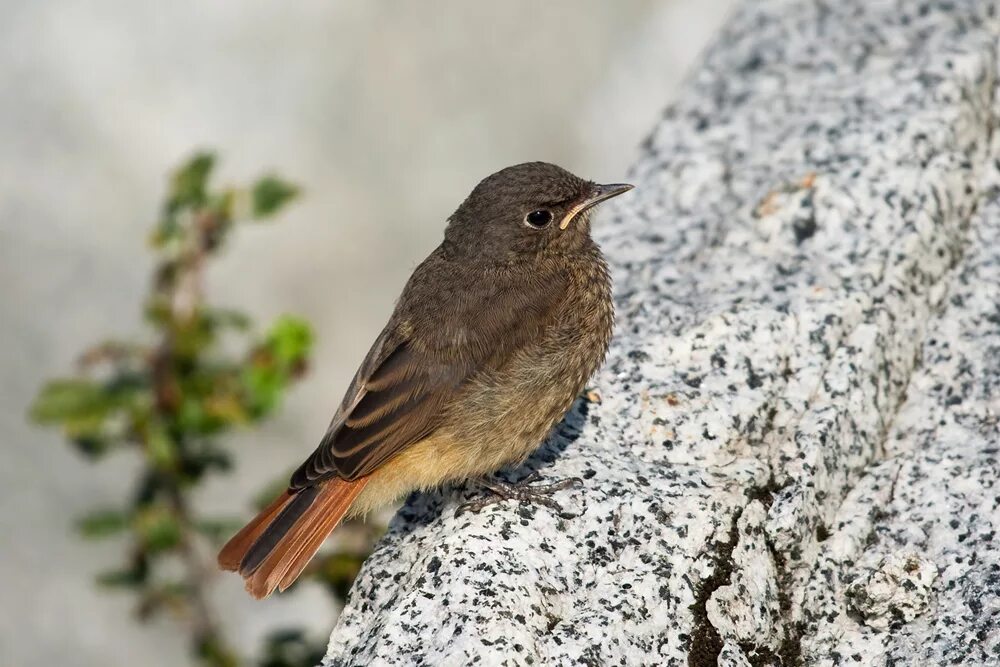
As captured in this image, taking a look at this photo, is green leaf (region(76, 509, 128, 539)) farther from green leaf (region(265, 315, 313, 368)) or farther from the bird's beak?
the bird's beak

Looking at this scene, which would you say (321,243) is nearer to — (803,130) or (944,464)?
(803,130)

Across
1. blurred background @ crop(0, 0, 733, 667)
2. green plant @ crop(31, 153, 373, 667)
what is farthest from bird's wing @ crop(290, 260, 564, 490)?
blurred background @ crop(0, 0, 733, 667)

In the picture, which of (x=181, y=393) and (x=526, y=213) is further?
(x=181, y=393)

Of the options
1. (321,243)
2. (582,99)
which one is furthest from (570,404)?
(582,99)

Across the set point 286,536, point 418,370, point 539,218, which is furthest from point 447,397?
point 539,218

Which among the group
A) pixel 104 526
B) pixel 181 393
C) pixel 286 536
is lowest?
pixel 286 536

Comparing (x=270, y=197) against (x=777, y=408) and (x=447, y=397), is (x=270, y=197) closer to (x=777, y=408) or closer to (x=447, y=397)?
(x=447, y=397)
